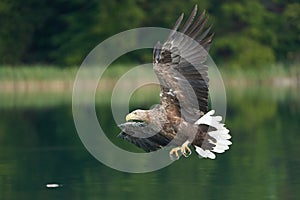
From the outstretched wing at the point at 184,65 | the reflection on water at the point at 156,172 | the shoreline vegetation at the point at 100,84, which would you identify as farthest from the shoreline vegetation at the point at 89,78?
the outstretched wing at the point at 184,65

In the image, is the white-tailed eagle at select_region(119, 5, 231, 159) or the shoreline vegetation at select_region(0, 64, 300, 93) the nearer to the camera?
the white-tailed eagle at select_region(119, 5, 231, 159)

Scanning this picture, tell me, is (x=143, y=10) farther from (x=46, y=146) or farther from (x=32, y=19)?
(x=46, y=146)

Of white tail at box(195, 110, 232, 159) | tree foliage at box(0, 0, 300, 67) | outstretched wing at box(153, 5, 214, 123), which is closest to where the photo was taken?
outstretched wing at box(153, 5, 214, 123)

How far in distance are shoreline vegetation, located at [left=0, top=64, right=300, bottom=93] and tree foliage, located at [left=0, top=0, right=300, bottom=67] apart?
289cm

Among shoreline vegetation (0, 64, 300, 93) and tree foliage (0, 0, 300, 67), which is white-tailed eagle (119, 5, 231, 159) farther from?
tree foliage (0, 0, 300, 67)

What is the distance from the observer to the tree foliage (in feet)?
147

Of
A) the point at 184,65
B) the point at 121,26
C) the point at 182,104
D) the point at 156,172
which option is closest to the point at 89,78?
the point at 121,26

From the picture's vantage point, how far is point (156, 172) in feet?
48.5

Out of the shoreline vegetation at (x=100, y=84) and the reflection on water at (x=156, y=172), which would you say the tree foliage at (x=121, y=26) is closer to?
the shoreline vegetation at (x=100, y=84)

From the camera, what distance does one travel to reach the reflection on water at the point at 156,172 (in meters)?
12.8

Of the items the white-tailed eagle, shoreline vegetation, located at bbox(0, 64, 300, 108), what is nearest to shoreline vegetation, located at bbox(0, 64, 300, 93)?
shoreline vegetation, located at bbox(0, 64, 300, 108)

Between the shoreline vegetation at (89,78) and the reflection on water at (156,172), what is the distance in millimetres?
12442

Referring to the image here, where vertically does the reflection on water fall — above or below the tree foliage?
below

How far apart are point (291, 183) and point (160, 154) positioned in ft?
14.4
